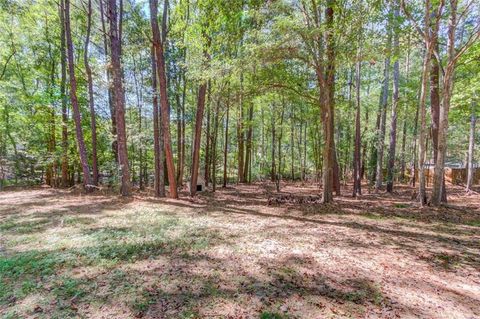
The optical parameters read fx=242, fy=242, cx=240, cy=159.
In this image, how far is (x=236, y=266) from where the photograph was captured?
353 cm

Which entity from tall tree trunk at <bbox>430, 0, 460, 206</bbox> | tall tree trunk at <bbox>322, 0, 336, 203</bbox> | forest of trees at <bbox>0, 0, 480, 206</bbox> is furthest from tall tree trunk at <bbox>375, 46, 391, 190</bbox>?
tall tree trunk at <bbox>322, 0, 336, 203</bbox>

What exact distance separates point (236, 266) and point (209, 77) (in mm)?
5849

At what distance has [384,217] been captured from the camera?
6551mm

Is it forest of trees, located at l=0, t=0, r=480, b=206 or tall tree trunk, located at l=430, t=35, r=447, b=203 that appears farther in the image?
tall tree trunk, located at l=430, t=35, r=447, b=203

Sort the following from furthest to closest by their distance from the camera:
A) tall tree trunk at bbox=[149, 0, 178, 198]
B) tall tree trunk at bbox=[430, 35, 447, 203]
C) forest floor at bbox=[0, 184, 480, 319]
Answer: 1. tall tree trunk at bbox=[430, 35, 447, 203]
2. tall tree trunk at bbox=[149, 0, 178, 198]
3. forest floor at bbox=[0, 184, 480, 319]

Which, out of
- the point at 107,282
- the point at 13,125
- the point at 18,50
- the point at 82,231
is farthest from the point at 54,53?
the point at 107,282

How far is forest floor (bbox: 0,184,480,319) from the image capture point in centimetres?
261

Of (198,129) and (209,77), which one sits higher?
(209,77)

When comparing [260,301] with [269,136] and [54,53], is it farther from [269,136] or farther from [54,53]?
[269,136]

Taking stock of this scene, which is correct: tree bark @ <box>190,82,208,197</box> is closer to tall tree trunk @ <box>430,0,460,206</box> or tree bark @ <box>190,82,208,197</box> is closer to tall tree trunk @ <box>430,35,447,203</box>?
tall tree trunk @ <box>430,0,460,206</box>

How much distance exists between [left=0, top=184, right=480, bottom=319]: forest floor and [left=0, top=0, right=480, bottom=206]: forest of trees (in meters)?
3.08

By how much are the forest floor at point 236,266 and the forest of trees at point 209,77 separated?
3.08 metres

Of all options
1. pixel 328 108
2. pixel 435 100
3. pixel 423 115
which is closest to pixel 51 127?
pixel 328 108

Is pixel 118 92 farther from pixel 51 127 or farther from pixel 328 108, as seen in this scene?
pixel 51 127
